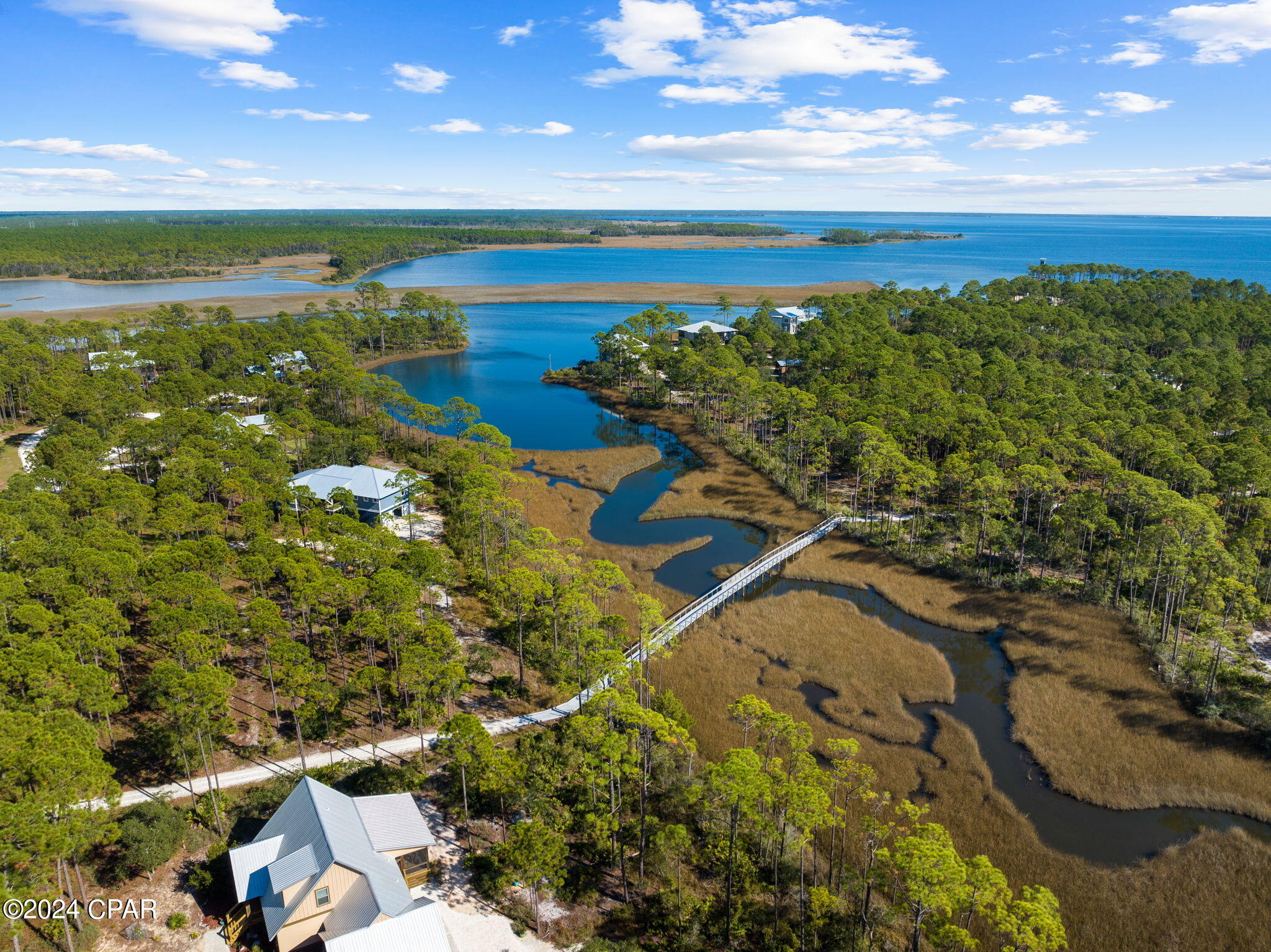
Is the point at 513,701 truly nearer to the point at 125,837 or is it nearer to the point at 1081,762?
the point at 125,837

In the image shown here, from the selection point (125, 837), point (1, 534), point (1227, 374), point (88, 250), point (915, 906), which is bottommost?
point (125, 837)

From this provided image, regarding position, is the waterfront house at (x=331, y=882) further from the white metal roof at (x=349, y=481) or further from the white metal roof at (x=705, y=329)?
the white metal roof at (x=705, y=329)

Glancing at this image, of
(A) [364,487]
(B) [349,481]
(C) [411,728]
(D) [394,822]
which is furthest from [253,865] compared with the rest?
(B) [349,481]

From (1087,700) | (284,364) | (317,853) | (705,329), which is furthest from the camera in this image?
(705,329)

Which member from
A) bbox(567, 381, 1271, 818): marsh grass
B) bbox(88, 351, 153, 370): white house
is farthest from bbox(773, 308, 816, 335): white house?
bbox(88, 351, 153, 370): white house

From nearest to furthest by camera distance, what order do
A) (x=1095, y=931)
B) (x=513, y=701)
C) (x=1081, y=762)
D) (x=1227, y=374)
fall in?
(x=1095, y=931)
(x=1081, y=762)
(x=513, y=701)
(x=1227, y=374)

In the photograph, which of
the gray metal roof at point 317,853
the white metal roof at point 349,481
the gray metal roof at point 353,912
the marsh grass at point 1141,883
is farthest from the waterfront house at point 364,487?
the marsh grass at point 1141,883

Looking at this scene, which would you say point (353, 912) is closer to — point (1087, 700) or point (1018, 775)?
point (1018, 775)

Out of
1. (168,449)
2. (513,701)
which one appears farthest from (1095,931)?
(168,449)
